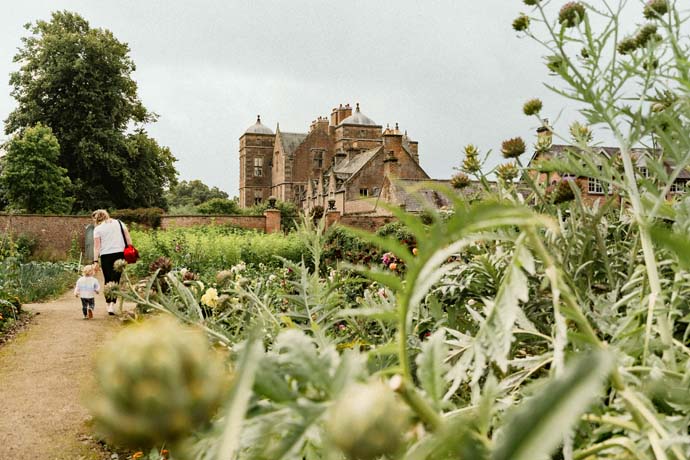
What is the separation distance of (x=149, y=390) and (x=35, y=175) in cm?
2398

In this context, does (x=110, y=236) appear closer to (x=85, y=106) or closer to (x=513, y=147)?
(x=513, y=147)

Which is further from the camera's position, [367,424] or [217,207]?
[217,207]

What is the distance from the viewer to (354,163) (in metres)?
32.6

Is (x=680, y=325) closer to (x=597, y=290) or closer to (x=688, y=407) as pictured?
(x=597, y=290)

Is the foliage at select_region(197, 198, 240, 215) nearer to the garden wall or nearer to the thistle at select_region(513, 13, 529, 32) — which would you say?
the garden wall

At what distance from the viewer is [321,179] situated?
1368 inches

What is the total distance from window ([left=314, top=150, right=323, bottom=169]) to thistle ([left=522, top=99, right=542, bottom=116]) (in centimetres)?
3688

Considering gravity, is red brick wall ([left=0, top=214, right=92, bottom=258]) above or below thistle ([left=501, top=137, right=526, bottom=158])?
below

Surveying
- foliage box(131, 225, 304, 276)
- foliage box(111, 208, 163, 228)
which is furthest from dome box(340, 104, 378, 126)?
foliage box(131, 225, 304, 276)

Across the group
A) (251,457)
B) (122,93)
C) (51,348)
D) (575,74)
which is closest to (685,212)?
(575,74)

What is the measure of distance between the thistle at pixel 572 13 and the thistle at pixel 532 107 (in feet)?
0.65

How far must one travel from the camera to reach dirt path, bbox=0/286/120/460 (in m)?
3.39

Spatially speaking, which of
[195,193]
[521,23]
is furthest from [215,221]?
[195,193]

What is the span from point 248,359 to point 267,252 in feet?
39.5
